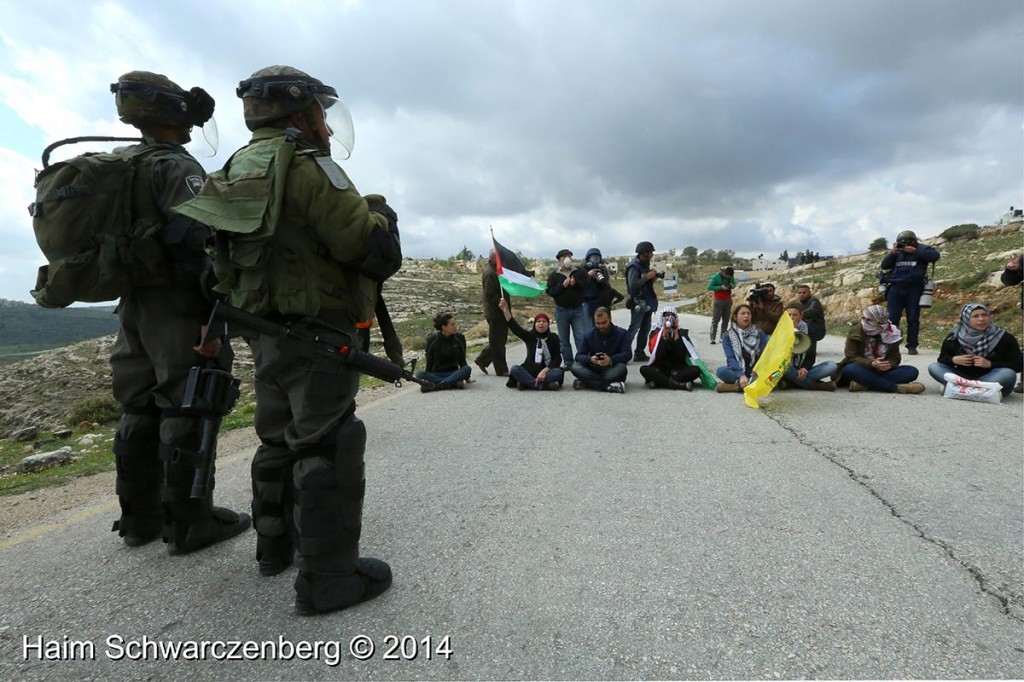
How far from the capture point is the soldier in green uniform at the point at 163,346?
8.56ft

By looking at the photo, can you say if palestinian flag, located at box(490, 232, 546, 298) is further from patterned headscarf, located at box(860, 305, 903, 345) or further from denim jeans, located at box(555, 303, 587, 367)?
patterned headscarf, located at box(860, 305, 903, 345)

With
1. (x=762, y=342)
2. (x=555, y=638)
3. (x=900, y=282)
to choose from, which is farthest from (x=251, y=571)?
(x=900, y=282)

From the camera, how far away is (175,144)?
113 inches

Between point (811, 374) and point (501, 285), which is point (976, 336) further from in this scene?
point (501, 285)

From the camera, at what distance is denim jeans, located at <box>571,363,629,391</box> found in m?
7.68

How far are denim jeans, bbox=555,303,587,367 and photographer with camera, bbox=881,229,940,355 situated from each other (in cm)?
536

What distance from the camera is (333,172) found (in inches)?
86.0

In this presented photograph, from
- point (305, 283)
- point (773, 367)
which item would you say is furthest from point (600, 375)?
point (305, 283)

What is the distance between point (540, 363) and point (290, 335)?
19.7ft

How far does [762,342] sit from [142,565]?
7.29 metres

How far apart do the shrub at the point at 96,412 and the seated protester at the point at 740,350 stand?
8.83 meters

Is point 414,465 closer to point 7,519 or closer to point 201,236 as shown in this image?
point 201,236

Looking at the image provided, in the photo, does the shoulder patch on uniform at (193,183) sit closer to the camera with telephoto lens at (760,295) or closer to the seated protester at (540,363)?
the seated protester at (540,363)

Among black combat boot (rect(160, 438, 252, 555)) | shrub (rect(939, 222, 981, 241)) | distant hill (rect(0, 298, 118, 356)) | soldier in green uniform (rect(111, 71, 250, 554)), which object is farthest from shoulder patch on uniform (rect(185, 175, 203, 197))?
shrub (rect(939, 222, 981, 241))
